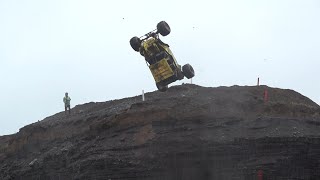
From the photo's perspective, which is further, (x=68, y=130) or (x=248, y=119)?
(x=68, y=130)

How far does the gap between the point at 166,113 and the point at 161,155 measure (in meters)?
2.53

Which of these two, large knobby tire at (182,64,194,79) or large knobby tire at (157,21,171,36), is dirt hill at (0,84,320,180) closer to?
large knobby tire at (182,64,194,79)

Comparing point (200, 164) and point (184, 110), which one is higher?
point (184, 110)

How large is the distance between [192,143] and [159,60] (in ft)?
15.3

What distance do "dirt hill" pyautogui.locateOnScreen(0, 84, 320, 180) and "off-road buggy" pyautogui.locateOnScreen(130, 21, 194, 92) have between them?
1.19 meters

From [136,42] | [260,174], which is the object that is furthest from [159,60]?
[260,174]

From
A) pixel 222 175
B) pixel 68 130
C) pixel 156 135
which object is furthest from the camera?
pixel 68 130

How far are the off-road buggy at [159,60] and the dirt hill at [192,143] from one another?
46.9 inches

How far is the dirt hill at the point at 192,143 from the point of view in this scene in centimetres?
2028

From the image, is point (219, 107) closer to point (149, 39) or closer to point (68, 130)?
point (149, 39)

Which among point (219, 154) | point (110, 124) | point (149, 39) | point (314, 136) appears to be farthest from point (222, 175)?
point (149, 39)

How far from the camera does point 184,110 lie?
23.3m

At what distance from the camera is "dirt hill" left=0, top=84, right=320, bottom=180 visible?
2028 cm

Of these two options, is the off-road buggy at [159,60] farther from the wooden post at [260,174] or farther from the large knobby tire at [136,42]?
the wooden post at [260,174]
